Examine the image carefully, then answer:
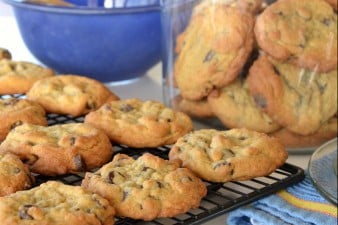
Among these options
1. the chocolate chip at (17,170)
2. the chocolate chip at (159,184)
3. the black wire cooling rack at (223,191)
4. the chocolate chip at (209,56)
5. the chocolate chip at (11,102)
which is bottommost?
the black wire cooling rack at (223,191)

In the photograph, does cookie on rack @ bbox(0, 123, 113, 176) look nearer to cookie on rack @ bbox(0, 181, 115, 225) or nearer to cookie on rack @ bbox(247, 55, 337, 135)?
cookie on rack @ bbox(0, 181, 115, 225)

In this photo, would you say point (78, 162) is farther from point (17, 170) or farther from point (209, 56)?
point (209, 56)

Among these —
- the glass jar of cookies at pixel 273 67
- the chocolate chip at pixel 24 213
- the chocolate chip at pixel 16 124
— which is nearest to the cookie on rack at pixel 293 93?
the glass jar of cookies at pixel 273 67

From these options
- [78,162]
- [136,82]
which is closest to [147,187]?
[78,162]

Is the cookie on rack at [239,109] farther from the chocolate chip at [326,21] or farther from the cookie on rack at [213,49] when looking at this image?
the chocolate chip at [326,21]

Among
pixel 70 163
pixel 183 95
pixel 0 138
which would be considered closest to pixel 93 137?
pixel 70 163

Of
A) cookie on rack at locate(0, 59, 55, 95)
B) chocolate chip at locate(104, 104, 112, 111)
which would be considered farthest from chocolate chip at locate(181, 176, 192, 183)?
cookie on rack at locate(0, 59, 55, 95)
